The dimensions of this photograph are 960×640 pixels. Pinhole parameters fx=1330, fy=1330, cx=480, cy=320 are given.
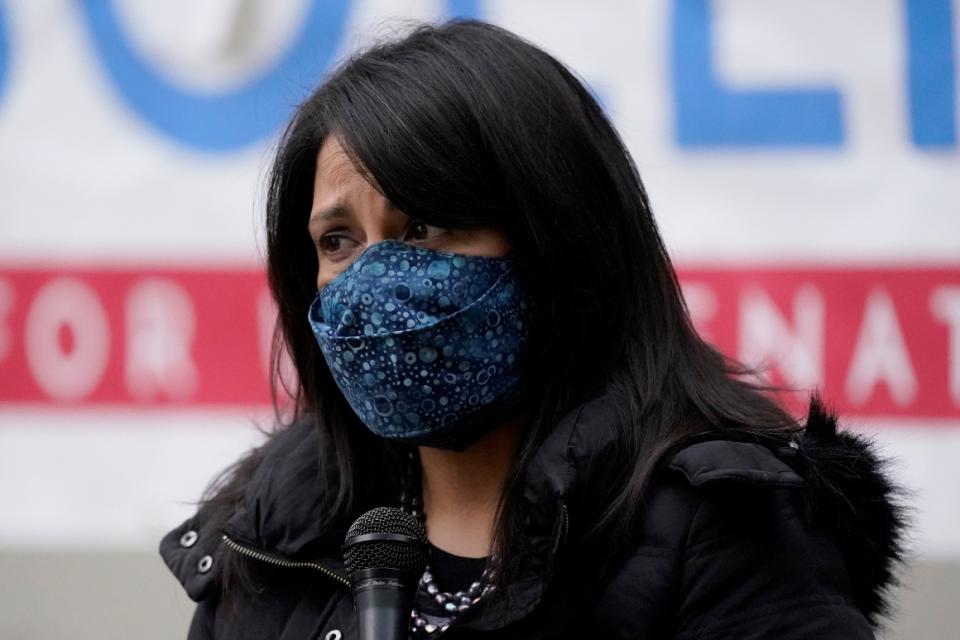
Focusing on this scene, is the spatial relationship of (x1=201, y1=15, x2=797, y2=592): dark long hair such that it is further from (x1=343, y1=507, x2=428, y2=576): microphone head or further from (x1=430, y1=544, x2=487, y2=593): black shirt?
(x1=343, y1=507, x2=428, y2=576): microphone head

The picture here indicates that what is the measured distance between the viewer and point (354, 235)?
202cm

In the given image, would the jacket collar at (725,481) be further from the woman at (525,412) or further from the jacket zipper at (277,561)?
the jacket zipper at (277,561)

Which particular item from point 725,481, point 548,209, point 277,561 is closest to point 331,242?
point 548,209

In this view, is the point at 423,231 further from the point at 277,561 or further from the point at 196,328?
the point at 196,328

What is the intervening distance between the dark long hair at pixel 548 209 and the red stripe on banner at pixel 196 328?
1.38 m

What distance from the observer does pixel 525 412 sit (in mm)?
2053

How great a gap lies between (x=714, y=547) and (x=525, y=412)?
42cm

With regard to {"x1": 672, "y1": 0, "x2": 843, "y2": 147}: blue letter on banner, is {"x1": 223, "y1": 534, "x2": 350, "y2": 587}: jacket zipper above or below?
below

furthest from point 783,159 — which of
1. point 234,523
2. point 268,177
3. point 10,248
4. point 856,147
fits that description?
point 10,248

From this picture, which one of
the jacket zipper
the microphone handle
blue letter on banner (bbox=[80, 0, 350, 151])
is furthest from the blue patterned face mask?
blue letter on banner (bbox=[80, 0, 350, 151])

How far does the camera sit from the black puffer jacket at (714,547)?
5.62 feet

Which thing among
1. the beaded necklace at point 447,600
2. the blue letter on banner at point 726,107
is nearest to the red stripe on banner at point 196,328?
the blue letter on banner at point 726,107

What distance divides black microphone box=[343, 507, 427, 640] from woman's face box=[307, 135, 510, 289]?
0.46m

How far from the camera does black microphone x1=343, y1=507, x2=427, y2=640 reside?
151cm
